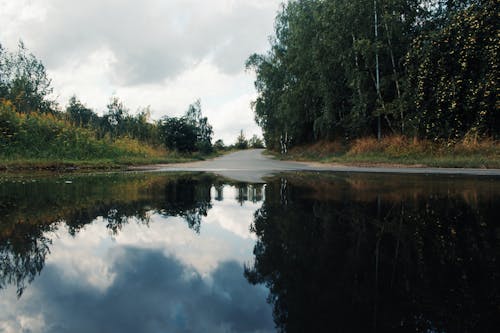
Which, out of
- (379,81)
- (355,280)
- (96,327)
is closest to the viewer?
(96,327)

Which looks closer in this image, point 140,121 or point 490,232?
point 490,232

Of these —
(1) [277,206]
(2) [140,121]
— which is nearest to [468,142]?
(1) [277,206]

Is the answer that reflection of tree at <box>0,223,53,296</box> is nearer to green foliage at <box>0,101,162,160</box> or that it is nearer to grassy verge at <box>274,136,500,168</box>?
green foliage at <box>0,101,162,160</box>

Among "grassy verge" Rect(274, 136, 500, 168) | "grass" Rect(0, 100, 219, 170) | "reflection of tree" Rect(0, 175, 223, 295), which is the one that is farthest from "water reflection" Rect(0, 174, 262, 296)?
"grassy verge" Rect(274, 136, 500, 168)

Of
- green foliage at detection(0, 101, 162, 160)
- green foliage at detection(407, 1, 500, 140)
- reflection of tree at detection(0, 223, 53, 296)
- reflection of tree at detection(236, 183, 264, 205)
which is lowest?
Result: reflection of tree at detection(236, 183, 264, 205)

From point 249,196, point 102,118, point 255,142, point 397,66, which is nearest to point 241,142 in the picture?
point 255,142

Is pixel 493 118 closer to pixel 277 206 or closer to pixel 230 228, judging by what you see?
pixel 277 206

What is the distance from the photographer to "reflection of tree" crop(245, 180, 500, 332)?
1417 millimetres

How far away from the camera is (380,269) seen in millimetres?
1956

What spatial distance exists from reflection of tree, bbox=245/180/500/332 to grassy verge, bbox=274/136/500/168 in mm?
10281

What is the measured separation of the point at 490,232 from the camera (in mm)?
2814

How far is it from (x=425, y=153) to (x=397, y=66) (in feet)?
24.2

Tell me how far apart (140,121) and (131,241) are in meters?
27.3

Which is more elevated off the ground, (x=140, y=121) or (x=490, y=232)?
(x=140, y=121)
